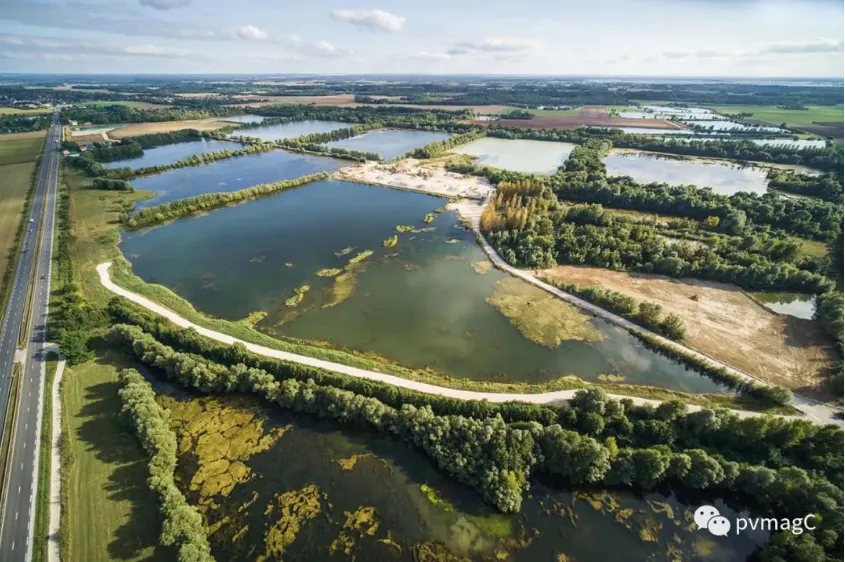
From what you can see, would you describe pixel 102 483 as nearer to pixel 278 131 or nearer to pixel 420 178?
pixel 420 178

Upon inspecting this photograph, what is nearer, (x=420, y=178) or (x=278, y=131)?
(x=420, y=178)

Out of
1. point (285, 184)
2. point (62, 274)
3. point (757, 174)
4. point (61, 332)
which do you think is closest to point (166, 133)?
point (285, 184)

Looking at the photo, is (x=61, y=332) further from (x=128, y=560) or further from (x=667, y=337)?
(x=667, y=337)

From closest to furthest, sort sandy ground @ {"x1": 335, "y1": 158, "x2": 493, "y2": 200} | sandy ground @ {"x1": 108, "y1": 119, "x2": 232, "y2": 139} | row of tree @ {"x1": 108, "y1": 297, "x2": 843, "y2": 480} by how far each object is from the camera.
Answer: row of tree @ {"x1": 108, "y1": 297, "x2": 843, "y2": 480}
sandy ground @ {"x1": 335, "y1": 158, "x2": 493, "y2": 200}
sandy ground @ {"x1": 108, "y1": 119, "x2": 232, "y2": 139}

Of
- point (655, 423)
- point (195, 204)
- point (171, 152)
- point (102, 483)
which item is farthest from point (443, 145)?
point (102, 483)

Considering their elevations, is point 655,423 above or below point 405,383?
below

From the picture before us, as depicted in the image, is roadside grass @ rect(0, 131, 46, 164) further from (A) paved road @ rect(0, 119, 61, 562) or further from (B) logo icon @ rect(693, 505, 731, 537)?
(B) logo icon @ rect(693, 505, 731, 537)

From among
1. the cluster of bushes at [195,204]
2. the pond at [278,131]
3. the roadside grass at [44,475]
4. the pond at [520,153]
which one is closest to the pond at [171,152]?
the pond at [278,131]

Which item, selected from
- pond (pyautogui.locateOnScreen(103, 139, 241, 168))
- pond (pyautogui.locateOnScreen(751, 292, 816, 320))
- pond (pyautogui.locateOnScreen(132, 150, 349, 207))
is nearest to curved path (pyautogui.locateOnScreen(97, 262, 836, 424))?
pond (pyautogui.locateOnScreen(751, 292, 816, 320))
